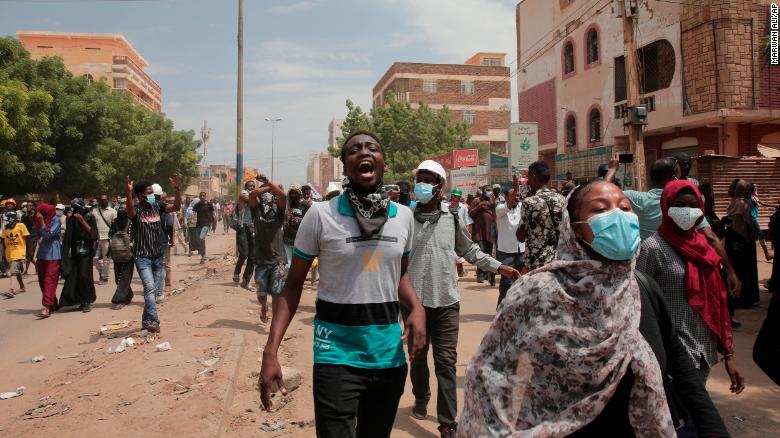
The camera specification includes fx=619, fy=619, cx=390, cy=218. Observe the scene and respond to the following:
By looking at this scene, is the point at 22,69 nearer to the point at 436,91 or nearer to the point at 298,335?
the point at 298,335

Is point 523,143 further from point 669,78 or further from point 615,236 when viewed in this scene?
point 615,236

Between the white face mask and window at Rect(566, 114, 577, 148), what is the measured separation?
80.4 feet

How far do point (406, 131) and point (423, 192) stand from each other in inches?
1491

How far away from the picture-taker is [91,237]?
10516mm

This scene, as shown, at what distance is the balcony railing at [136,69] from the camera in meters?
61.1

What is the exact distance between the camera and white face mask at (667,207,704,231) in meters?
3.38

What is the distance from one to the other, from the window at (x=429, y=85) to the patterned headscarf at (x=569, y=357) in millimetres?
59110

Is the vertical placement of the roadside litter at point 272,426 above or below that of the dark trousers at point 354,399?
below

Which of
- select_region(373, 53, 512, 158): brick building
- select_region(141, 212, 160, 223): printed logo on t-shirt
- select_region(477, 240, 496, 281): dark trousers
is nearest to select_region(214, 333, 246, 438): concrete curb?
select_region(141, 212, 160, 223): printed logo on t-shirt

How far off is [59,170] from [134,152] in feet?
36.9

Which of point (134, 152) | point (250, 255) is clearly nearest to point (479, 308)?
point (250, 255)

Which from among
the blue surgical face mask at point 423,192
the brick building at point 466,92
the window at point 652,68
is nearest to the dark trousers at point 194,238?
the blue surgical face mask at point 423,192

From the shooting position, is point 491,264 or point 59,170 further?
point 59,170

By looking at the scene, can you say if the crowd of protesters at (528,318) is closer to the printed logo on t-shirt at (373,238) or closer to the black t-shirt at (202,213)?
the printed logo on t-shirt at (373,238)
